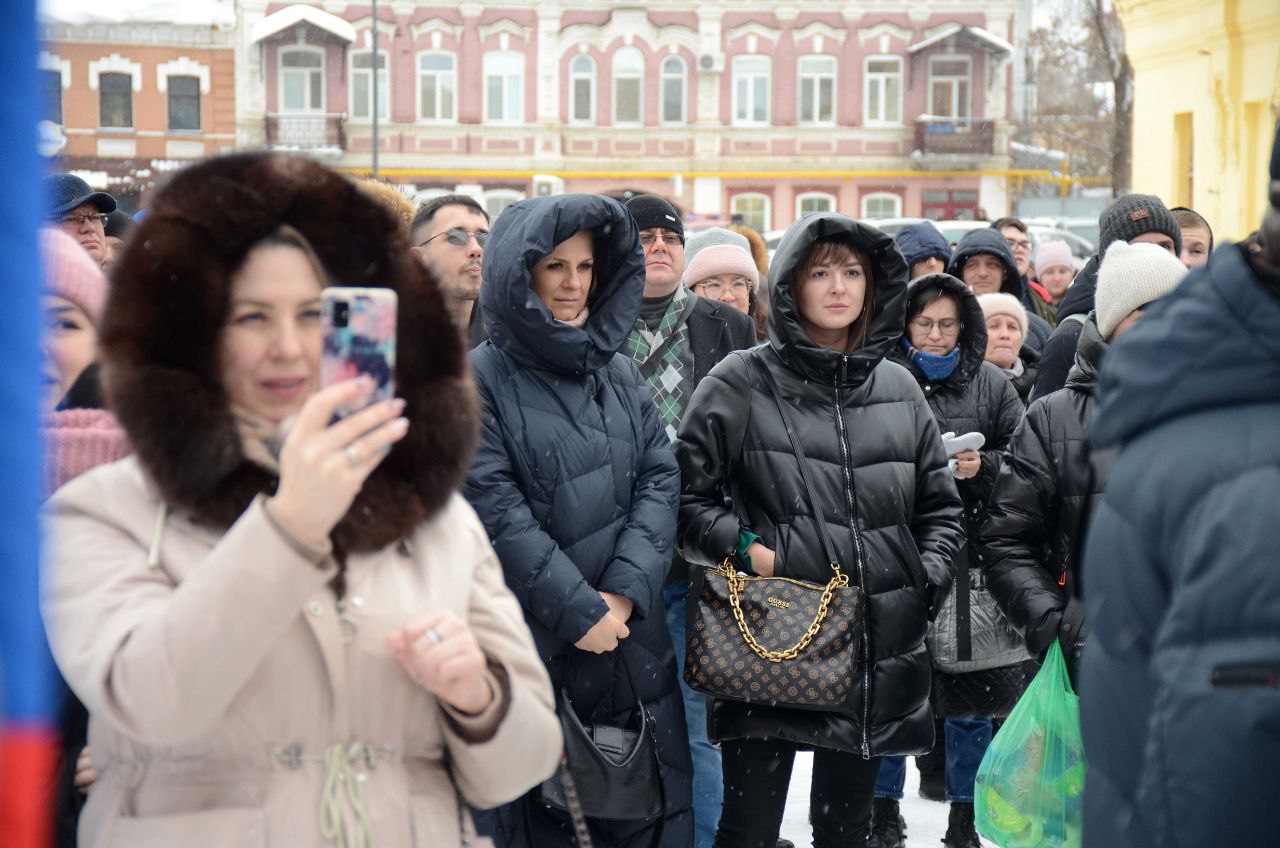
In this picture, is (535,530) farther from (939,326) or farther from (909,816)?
(909,816)

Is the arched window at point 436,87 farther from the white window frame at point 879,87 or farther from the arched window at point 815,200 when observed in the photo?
the white window frame at point 879,87

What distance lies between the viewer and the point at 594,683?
371 centimetres

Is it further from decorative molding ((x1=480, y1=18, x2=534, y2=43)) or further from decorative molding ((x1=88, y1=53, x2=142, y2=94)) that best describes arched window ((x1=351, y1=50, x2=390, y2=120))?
decorative molding ((x1=88, y1=53, x2=142, y2=94))

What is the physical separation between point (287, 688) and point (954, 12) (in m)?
39.2

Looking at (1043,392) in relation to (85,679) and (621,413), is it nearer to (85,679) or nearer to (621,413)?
(621,413)

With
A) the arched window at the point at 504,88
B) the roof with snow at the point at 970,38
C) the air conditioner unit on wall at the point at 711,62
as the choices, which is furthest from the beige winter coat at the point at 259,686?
the roof with snow at the point at 970,38

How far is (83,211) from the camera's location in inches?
226

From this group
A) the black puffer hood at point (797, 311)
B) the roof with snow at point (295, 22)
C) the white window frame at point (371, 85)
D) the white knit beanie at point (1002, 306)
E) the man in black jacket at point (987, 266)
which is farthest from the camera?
the white window frame at point (371, 85)

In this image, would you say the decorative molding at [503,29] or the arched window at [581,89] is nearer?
the decorative molding at [503,29]

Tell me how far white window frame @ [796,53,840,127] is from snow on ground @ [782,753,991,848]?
34273 millimetres

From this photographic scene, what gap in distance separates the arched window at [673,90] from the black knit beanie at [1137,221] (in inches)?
1301

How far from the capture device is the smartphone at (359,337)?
199cm

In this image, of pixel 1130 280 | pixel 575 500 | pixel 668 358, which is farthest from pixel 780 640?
pixel 668 358

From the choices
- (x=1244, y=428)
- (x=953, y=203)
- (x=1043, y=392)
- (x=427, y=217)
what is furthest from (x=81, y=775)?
(x=953, y=203)
